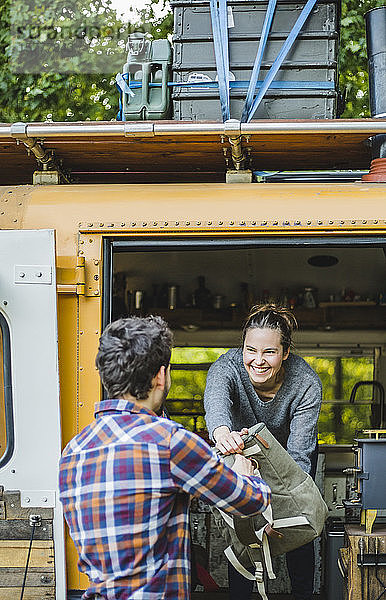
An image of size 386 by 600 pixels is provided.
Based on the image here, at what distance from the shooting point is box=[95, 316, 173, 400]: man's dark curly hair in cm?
244

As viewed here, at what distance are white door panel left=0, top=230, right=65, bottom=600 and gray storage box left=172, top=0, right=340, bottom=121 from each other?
1.17m

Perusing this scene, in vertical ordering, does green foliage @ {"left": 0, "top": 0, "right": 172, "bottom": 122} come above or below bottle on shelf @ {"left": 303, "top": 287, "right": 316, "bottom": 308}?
above

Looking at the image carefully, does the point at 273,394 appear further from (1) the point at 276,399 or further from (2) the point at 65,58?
(2) the point at 65,58

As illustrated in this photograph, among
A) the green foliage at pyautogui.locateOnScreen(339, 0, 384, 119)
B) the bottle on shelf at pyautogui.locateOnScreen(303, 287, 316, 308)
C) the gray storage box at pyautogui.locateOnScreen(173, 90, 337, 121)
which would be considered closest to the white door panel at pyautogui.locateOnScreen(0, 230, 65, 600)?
the gray storage box at pyautogui.locateOnScreen(173, 90, 337, 121)

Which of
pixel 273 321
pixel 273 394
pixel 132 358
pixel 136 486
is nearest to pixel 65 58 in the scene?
pixel 273 321

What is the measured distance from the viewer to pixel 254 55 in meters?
4.17

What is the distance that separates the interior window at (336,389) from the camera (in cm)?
717

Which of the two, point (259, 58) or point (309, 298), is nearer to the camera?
point (259, 58)

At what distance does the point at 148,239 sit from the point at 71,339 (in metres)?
0.61

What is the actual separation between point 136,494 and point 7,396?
4.81ft

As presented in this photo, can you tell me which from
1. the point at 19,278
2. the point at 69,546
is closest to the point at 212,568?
the point at 69,546

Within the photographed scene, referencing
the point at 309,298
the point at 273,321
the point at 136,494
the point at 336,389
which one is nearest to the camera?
the point at 136,494

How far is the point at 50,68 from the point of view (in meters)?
9.09

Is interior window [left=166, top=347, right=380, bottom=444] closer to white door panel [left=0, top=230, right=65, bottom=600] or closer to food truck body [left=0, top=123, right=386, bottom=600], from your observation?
food truck body [left=0, top=123, right=386, bottom=600]
